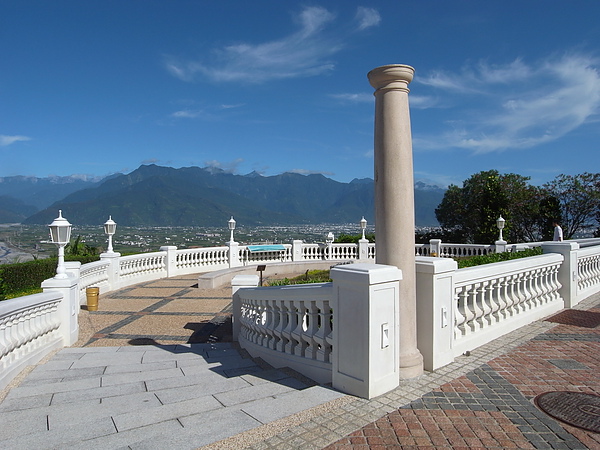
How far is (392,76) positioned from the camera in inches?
182

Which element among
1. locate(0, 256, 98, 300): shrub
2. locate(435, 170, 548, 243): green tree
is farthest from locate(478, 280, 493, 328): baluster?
locate(435, 170, 548, 243): green tree

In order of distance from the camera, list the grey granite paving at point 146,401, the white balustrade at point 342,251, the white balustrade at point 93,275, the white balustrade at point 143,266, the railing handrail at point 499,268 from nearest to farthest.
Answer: the grey granite paving at point 146,401 < the railing handrail at point 499,268 < the white balustrade at point 93,275 < the white balustrade at point 143,266 < the white balustrade at point 342,251

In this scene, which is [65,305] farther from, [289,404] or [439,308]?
[439,308]

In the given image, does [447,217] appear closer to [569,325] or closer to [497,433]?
[569,325]

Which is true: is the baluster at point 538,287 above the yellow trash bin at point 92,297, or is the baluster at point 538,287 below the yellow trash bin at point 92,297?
above

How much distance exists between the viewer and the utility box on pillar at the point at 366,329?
3906 mm

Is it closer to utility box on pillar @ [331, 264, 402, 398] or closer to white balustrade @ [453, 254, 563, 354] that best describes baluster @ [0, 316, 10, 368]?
utility box on pillar @ [331, 264, 402, 398]

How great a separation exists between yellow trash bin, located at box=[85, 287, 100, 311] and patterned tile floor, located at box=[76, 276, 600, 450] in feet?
33.6

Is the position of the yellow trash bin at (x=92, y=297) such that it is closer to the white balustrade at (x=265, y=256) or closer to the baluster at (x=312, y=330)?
the baluster at (x=312, y=330)

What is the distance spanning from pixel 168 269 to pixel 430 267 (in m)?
16.3

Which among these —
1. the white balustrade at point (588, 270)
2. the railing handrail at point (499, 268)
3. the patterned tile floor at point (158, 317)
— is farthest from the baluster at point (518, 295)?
the patterned tile floor at point (158, 317)

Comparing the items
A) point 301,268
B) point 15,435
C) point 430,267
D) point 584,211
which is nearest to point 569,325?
point 430,267

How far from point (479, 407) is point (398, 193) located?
2.27 meters

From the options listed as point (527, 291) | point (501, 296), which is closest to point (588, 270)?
point (527, 291)
